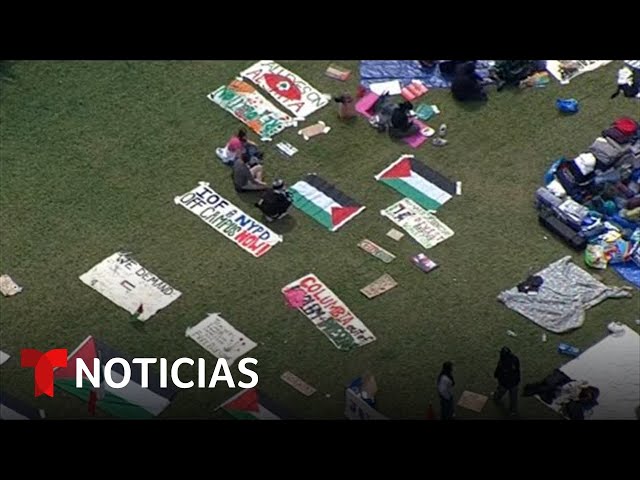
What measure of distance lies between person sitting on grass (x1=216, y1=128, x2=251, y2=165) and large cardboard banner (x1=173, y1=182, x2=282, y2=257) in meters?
0.83

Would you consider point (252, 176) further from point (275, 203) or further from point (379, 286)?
point (379, 286)

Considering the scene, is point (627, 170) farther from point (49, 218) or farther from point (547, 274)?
point (49, 218)

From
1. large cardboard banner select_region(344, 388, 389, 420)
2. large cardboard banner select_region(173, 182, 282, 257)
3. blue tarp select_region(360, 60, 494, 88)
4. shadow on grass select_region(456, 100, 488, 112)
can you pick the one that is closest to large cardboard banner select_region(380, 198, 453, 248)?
large cardboard banner select_region(173, 182, 282, 257)

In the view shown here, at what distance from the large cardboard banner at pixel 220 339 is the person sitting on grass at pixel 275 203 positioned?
2.92 meters

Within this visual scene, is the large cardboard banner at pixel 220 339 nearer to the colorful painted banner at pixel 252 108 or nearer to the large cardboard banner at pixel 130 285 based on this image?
the large cardboard banner at pixel 130 285

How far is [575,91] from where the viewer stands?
3122cm

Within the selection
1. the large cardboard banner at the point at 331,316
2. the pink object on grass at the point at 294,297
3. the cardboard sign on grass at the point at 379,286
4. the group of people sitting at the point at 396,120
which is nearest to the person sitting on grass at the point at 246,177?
the large cardboard banner at the point at 331,316

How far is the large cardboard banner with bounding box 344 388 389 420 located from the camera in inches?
965

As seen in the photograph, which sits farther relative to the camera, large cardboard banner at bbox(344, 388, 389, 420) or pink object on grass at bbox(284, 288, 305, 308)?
pink object on grass at bbox(284, 288, 305, 308)

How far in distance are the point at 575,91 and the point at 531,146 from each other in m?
2.32

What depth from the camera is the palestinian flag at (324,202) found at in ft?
93.0

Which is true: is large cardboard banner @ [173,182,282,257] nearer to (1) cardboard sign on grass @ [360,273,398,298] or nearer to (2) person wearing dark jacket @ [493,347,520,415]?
(1) cardboard sign on grass @ [360,273,398,298]

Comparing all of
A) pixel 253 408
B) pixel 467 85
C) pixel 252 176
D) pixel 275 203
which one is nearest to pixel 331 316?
pixel 253 408
